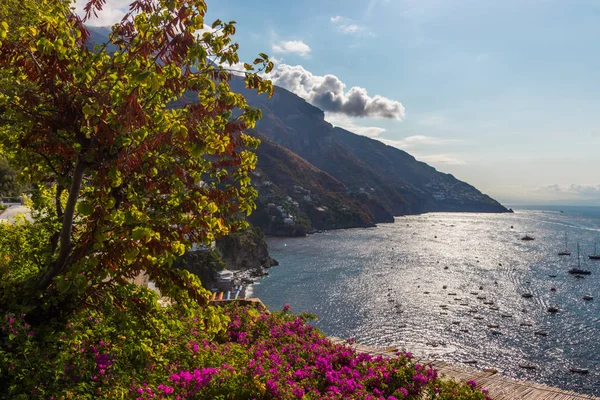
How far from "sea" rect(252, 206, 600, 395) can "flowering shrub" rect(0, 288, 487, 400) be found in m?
31.4

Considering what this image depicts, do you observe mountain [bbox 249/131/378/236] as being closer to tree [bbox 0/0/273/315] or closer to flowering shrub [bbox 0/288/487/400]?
flowering shrub [bbox 0/288/487/400]

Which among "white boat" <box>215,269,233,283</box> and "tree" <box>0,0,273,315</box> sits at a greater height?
"tree" <box>0,0,273,315</box>

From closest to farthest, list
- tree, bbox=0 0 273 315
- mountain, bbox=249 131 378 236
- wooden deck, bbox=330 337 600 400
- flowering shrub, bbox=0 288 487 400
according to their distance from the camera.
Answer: tree, bbox=0 0 273 315
flowering shrub, bbox=0 288 487 400
wooden deck, bbox=330 337 600 400
mountain, bbox=249 131 378 236

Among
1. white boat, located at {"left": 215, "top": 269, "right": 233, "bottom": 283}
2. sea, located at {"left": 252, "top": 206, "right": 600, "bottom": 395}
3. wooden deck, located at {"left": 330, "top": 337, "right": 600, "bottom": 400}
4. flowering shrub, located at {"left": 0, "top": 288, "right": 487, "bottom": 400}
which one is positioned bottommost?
sea, located at {"left": 252, "top": 206, "right": 600, "bottom": 395}

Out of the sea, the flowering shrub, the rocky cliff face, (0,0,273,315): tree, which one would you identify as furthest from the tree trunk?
the rocky cliff face

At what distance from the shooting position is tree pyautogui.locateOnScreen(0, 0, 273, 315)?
13.8ft

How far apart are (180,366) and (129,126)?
5.46 meters

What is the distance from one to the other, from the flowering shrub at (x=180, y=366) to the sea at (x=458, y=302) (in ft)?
103

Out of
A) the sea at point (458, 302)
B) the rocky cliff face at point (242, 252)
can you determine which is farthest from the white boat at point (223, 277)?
the rocky cliff face at point (242, 252)

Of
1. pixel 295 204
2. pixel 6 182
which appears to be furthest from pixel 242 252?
pixel 295 204

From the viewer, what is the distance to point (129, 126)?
395 cm

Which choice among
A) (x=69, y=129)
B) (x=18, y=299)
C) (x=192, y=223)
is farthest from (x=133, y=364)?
(x=69, y=129)

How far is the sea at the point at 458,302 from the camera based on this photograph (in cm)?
3712

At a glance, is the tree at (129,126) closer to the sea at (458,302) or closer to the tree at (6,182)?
the sea at (458,302)
